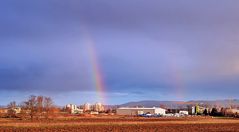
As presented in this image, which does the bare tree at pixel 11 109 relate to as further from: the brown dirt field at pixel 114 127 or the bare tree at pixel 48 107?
the brown dirt field at pixel 114 127

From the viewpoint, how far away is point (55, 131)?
53375mm

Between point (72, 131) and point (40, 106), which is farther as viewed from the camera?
point (40, 106)

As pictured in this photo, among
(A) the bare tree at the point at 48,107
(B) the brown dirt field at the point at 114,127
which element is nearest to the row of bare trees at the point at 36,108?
(A) the bare tree at the point at 48,107

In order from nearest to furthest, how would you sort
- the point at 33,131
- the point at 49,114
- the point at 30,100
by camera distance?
the point at 33,131
the point at 30,100
the point at 49,114

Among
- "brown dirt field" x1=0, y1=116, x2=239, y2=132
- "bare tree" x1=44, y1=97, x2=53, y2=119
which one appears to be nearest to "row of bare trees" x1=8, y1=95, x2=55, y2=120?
"bare tree" x1=44, y1=97, x2=53, y2=119

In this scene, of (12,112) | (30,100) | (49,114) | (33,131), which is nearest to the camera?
(33,131)

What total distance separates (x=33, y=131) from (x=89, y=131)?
7776mm

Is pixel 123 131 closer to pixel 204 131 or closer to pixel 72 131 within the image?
pixel 72 131

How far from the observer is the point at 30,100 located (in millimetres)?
121062

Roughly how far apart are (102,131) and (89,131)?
185 centimetres

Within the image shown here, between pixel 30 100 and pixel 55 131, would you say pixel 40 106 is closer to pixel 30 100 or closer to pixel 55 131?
pixel 30 100

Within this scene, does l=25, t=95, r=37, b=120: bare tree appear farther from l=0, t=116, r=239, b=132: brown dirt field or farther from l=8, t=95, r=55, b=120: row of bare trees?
l=0, t=116, r=239, b=132: brown dirt field

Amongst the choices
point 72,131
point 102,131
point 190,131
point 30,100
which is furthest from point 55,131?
point 30,100

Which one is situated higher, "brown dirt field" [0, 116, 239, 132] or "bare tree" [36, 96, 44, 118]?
"bare tree" [36, 96, 44, 118]
